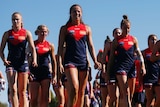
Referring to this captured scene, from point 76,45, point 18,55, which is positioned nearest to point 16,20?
point 18,55

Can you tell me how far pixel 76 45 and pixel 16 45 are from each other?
6.31ft

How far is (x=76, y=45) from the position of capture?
33.6ft

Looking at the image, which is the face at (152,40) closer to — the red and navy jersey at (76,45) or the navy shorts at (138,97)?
the navy shorts at (138,97)

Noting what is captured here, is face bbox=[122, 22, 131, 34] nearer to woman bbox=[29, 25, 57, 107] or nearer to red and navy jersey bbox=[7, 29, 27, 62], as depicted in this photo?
woman bbox=[29, 25, 57, 107]

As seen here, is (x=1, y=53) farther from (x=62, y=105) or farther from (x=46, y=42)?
(x=62, y=105)

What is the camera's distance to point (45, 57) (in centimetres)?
1306

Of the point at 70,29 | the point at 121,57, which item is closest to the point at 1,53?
the point at 70,29

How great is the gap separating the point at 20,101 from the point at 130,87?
11.0 feet

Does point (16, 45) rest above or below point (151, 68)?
above

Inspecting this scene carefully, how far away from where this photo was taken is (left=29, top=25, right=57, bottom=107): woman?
12.5 meters

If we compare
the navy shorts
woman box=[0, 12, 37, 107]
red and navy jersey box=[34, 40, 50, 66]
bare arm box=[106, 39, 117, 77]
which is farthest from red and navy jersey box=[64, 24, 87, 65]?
the navy shorts

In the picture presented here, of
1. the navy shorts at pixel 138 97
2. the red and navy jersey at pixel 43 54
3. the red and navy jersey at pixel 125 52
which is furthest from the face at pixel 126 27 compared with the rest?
the navy shorts at pixel 138 97

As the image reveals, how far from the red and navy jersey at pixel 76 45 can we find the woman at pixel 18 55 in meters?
1.34

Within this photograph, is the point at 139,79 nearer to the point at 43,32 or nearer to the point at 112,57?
the point at 112,57
